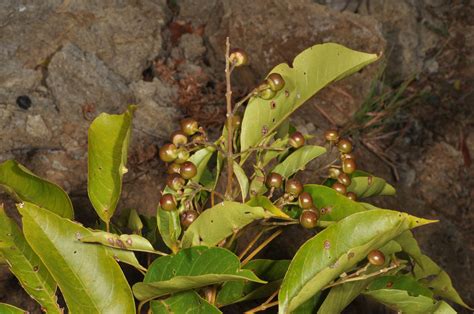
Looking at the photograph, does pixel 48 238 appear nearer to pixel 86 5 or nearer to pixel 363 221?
pixel 363 221

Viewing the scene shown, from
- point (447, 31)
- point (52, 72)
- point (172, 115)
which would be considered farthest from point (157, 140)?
point (447, 31)


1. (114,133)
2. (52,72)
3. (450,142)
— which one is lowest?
(450,142)

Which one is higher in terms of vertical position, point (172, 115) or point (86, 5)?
point (86, 5)

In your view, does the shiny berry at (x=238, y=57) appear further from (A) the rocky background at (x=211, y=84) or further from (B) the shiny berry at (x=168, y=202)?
(A) the rocky background at (x=211, y=84)

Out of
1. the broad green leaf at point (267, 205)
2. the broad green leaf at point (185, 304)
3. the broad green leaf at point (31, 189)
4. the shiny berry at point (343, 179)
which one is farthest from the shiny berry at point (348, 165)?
the broad green leaf at point (31, 189)

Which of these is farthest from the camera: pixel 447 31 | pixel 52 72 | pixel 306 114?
pixel 447 31
